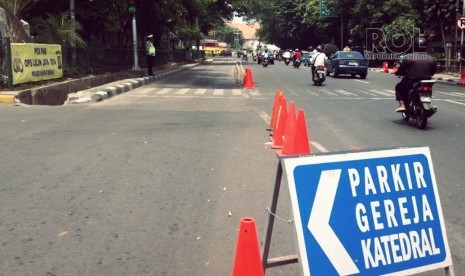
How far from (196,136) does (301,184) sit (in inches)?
234

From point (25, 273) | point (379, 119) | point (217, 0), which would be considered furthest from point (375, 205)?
point (217, 0)

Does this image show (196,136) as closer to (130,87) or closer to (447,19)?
(130,87)

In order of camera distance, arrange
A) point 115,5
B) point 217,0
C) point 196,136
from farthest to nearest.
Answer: point 217,0, point 115,5, point 196,136

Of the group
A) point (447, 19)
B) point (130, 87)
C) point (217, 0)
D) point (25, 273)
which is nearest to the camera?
point (25, 273)

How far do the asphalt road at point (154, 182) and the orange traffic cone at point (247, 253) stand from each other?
641mm

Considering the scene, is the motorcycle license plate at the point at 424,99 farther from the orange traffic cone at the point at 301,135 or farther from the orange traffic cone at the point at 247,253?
the orange traffic cone at the point at 247,253

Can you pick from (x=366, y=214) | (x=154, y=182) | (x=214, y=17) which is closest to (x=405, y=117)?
(x=154, y=182)

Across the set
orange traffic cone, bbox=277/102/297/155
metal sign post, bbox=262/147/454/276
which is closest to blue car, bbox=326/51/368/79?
orange traffic cone, bbox=277/102/297/155

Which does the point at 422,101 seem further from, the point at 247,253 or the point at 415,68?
the point at 247,253

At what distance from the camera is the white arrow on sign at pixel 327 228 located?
2529 millimetres

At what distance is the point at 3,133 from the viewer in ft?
27.9

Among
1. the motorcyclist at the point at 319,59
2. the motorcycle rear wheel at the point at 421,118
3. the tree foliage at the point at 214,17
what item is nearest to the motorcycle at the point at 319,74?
the motorcyclist at the point at 319,59

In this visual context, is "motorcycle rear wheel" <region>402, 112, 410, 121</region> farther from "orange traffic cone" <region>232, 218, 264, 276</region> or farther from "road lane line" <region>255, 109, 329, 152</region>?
"orange traffic cone" <region>232, 218, 264, 276</region>

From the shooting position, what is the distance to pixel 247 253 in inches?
106
